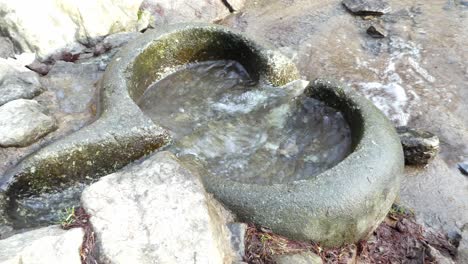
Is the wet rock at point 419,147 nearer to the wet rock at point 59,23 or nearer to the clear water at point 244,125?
the clear water at point 244,125

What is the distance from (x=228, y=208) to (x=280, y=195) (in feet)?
1.47

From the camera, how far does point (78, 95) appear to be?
17.9 ft

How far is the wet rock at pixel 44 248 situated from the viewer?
2.93 m

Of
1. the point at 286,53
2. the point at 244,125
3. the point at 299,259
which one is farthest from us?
the point at 286,53

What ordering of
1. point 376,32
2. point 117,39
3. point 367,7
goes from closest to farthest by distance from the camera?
point 117,39
point 376,32
point 367,7

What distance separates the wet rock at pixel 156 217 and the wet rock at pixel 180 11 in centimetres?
446

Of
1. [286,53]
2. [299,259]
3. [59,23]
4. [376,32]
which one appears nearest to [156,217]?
[299,259]

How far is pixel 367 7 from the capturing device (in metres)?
8.33

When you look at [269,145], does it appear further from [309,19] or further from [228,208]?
[309,19]

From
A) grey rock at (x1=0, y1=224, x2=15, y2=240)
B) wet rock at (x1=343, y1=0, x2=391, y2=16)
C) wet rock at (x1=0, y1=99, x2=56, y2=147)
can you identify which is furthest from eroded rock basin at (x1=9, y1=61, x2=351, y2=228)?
wet rock at (x1=343, y1=0, x2=391, y2=16)

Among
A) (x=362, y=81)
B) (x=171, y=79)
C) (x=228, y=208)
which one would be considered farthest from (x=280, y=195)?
(x=362, y=81)

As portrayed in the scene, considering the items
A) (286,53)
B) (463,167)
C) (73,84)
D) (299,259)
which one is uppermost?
(73,84)

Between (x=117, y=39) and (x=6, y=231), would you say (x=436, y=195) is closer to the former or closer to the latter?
(x=6, y=231)

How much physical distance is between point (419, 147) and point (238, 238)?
2.80 m
